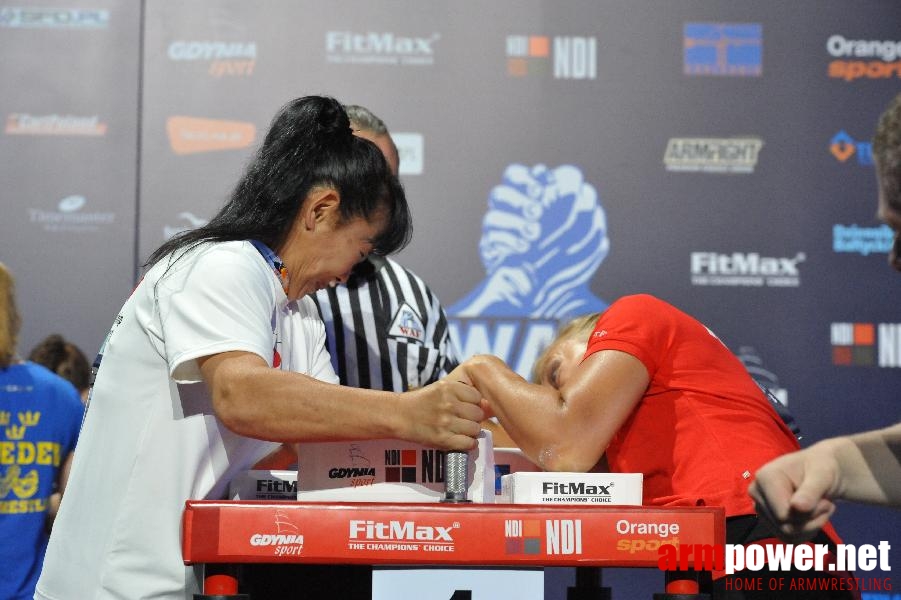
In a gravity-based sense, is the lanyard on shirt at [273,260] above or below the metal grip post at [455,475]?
above

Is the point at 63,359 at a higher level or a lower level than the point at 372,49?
lower

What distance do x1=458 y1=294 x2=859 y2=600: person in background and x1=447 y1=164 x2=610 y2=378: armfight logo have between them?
8.05 feet

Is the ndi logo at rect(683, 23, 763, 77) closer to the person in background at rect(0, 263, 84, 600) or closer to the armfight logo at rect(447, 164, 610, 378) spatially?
the armfight logo at rect(447, 164, 610, 378)

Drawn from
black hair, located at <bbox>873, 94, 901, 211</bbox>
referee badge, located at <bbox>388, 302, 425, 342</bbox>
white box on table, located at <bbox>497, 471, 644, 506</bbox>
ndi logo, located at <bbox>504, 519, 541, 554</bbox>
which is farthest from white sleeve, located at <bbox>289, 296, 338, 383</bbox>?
black hair, located at <bbox>873, 94, 901, 211</bbox>

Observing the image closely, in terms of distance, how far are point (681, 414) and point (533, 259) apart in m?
2.63

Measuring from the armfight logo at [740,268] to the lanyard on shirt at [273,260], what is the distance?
2977 mm

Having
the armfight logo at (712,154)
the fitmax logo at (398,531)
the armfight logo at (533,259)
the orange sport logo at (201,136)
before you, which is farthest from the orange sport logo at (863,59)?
the fitmax logo at (398,531)

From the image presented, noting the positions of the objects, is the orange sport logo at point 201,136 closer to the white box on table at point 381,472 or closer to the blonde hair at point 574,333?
the blonde hair at point 574,333

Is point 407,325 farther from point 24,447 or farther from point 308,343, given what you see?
point 24,447

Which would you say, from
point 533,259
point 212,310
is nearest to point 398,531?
point 212,310

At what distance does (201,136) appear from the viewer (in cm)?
437

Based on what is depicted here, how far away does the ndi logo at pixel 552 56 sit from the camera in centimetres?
443

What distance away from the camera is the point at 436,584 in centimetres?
145

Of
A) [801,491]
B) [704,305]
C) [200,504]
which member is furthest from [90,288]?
[801,491]
